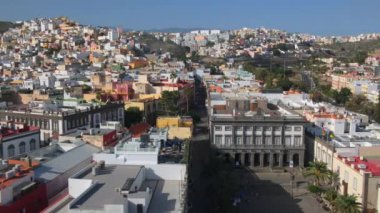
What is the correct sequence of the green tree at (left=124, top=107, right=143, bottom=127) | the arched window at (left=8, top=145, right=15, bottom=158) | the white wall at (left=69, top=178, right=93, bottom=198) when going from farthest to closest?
the green tree at (left=124, top=107, right=143, bottom=127) → the arched window at (left=8, top=145, right=15, bottom=158) → the white wall at (left=69, top=178, right=93, bottom=198)

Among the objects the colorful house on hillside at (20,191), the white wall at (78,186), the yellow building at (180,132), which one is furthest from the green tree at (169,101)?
the white wall at (78,186)

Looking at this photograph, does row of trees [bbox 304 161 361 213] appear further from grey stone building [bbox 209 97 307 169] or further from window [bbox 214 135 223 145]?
window [bbox 214 135 223 145]

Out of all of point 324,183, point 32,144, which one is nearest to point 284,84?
point 324,183

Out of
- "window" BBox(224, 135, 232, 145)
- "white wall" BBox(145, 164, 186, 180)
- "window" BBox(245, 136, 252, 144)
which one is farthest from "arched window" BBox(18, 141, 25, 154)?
"window" BBox(245, 136, 252, 144)

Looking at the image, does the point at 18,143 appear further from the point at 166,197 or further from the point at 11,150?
the point at 166,197

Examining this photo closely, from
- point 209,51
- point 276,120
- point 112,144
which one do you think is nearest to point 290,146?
point 276,120

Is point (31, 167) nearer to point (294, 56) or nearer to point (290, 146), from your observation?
point (290, 146)
